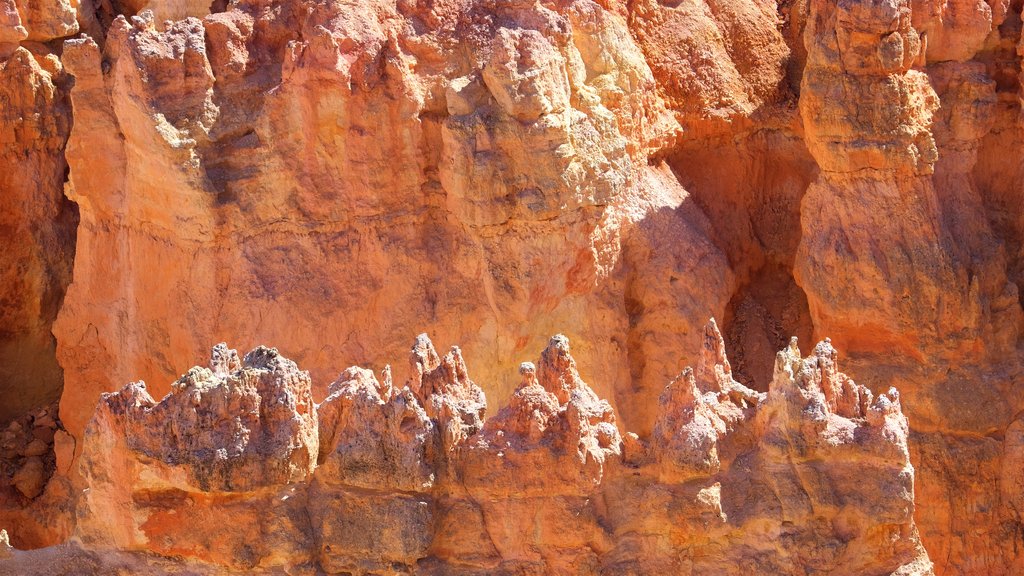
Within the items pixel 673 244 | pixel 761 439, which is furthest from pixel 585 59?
pixel 761 439

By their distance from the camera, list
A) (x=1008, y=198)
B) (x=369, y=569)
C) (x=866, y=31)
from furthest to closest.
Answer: (x=1008, y=198) < (x=866, y=31) < (x=369, y=569)

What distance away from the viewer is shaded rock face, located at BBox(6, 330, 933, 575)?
11.0 metres

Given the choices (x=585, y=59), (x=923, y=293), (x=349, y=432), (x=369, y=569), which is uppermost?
(x=585, y=59)

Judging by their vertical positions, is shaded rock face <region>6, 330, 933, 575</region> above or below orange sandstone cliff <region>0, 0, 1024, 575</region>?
below

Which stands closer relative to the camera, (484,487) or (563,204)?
(484,487)

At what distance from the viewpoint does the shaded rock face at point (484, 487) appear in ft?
36.0

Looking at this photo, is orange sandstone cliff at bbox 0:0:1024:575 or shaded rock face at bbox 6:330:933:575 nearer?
shaded rock face at bbox 6:330:933:575

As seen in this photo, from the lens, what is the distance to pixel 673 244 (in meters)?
15.9

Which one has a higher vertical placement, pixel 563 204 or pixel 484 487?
pixel 563 204

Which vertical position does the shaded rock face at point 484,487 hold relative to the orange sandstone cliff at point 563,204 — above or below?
below

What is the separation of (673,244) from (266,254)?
3233 mm

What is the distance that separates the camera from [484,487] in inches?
441

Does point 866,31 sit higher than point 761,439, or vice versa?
point 866,31

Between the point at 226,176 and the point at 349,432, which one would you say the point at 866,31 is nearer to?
the point at 226,176
